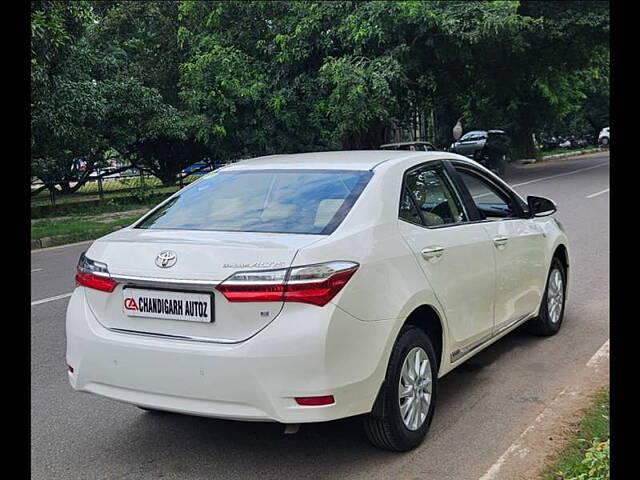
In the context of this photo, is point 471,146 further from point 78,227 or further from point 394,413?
point 394,413

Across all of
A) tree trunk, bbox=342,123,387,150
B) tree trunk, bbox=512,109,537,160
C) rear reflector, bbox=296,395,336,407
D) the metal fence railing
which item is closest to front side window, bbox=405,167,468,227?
rear reflector, bbox=296,395,336,407

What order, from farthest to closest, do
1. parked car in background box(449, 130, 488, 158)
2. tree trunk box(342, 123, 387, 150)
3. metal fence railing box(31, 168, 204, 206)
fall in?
parked car in background box(449, 130, 488, 158) → tree trunk box(342, 123, 387, 150) → metal fence railing box(31, 168, 204, 206)

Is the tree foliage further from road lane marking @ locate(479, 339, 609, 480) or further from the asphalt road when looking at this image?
road lane marking @ locate(479, 339, 609, 480)

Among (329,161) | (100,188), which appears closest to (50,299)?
(329,161)

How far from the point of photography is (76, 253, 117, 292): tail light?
4.00 metres

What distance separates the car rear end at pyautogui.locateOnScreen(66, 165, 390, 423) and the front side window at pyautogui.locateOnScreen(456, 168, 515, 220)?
64.4 inches

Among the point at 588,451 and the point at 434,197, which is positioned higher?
the point at 434,197

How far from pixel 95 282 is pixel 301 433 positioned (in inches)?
57.8

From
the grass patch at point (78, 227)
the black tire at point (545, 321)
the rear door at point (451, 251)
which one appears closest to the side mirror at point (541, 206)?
the black tire at point (545, 321)

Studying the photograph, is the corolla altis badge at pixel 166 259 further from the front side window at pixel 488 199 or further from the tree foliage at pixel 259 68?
the tree foliage at pixel 259 68

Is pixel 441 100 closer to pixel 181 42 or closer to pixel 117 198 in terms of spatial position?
pixel 181 42

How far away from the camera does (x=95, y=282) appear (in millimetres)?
4082

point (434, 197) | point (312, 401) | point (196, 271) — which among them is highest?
point (434, 197)
